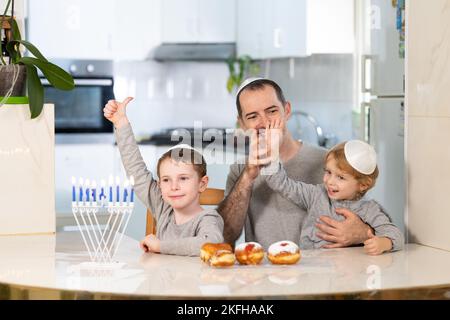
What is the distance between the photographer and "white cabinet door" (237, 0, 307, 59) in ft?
15.7

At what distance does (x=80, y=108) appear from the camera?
16.4 ft

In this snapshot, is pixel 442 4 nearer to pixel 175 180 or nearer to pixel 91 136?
pixel 175 180

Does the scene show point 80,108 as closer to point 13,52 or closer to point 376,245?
point 13,52

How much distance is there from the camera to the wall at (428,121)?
2.08m

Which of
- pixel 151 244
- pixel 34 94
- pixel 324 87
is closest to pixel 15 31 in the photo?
pixel 34 94

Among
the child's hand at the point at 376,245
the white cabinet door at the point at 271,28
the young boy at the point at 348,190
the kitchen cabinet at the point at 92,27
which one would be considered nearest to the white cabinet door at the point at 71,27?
the kitchen cabinet at the point at 92,27

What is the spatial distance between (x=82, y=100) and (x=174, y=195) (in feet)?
10.2

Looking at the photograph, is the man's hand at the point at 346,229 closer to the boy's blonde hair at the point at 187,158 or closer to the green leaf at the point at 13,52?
the boy's blonde hair at the point at 187,158

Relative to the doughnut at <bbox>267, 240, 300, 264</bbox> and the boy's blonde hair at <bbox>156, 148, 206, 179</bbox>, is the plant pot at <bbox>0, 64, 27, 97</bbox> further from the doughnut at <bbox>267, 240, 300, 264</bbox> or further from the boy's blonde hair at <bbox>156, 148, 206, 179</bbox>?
the doughnut at <bbox>267, 240, 300, 264</bbox>

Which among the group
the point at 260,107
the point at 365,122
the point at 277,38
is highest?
the point at 277,38

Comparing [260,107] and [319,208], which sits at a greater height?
[260,107]

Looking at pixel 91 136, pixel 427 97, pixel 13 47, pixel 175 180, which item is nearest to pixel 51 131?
pixel 13 47

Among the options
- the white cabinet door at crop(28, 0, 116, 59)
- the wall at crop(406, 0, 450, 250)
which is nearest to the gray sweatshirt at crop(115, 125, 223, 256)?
the wall at crop(406, 0, 450, 250)

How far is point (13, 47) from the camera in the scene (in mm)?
2250
